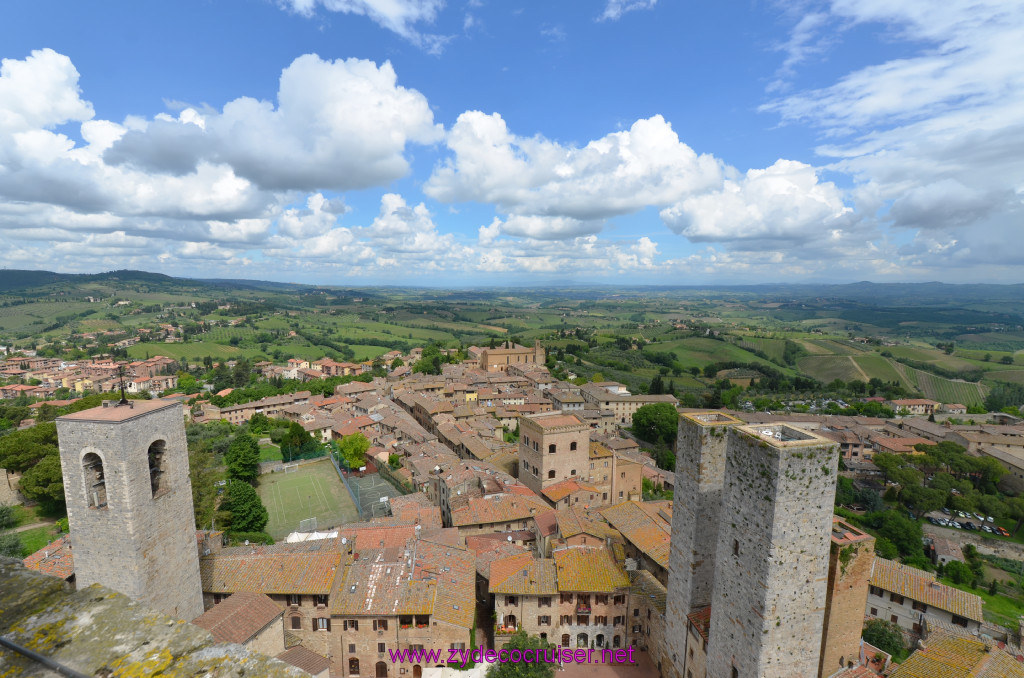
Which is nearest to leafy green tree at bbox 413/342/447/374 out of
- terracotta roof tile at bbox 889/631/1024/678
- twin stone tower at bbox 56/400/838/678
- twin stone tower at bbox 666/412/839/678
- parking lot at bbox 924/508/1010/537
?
twin stone tower at bbox 56/400/838/678

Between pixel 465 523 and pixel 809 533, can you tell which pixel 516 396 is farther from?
pixel 809 533

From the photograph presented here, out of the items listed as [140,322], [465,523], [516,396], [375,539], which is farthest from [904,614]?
[140,322]

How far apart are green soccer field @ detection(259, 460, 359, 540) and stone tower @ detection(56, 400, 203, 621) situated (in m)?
20.2

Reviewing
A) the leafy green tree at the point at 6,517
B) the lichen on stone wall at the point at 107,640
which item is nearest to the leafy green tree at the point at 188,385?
the leafy green tree at the point at 6,517

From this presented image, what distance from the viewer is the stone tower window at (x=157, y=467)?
18.0 m

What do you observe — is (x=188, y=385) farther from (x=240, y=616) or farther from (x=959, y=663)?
(x=959, y=663)

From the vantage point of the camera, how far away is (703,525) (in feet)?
61.3

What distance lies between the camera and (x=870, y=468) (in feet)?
201

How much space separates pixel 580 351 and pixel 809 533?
383ft

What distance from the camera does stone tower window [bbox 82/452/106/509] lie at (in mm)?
16625

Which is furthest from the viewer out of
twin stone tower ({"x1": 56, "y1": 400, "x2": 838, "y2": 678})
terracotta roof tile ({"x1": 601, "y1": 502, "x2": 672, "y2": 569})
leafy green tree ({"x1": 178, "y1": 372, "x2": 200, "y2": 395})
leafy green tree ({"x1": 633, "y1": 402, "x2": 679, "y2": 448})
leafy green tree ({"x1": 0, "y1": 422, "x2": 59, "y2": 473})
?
leafy green tree ({"x1": 178, "y1": 372, "x2": 200, "y2": 395})

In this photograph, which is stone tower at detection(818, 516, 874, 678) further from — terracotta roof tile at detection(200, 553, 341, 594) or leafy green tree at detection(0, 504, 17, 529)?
leafy green tree at detection(0, 504, 17, 529)

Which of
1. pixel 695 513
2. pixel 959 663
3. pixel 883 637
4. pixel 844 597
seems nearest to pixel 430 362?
pixel 883 637

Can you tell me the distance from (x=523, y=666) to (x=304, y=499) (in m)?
30.2
